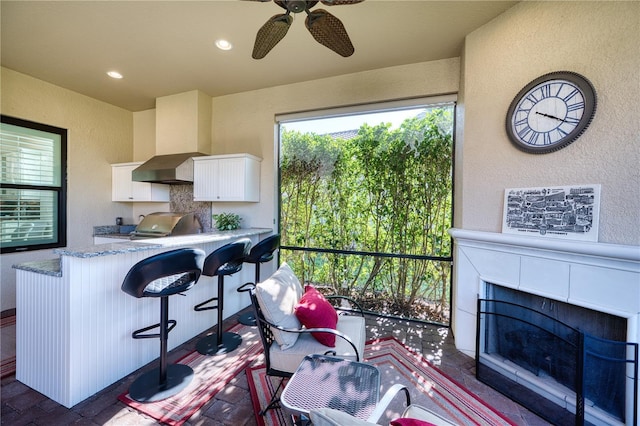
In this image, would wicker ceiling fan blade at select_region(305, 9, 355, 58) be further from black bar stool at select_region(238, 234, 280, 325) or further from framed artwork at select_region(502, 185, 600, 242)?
black bar stool at select_region(238, 234, 280, 325)

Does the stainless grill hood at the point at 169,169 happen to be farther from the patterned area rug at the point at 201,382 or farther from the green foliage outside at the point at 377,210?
the patterned area rug at the point at 201,382

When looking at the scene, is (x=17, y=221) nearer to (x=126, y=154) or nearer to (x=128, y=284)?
(x=126, y=154)

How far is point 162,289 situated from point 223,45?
2.45m

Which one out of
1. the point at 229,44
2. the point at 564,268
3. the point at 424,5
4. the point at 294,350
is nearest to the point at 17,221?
the point at 229,44

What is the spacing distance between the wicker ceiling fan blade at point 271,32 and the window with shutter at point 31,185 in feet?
11.8

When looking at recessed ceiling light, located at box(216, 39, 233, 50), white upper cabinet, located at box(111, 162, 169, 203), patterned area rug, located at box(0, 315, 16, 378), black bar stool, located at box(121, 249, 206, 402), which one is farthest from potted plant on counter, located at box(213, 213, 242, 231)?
patterned area rug, located at box(0, 315, 16, 378)

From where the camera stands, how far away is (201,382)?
200 centimetres

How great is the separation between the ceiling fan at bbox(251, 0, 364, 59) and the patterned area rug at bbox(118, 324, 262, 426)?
2.55 metres

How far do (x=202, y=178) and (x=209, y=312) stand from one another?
5.89 feet

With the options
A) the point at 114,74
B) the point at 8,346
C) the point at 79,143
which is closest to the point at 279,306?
the point at 8,346

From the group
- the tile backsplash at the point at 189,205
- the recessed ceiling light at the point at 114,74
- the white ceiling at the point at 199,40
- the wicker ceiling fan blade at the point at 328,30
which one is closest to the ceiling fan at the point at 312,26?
the wicker ceiling fan blade at the point at 328,30

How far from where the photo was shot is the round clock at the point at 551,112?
178cm

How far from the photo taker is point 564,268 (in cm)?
181

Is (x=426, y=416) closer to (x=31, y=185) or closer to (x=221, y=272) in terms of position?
(x=221, y=272)
